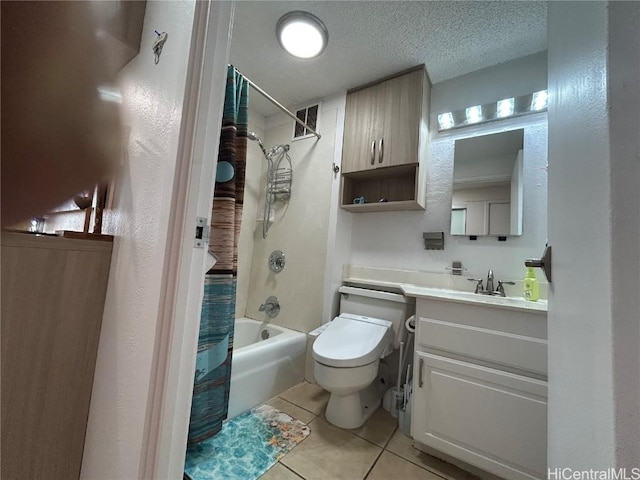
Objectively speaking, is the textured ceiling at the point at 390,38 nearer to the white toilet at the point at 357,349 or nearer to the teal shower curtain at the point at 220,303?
the teal shower curtain at the point at 220,303

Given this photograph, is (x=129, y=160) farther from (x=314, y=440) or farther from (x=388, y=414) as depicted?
(x=388, y=414)

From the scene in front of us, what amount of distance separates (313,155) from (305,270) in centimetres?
97

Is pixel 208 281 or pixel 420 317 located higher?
pixel 208 281

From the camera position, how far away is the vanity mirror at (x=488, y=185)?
151 cm

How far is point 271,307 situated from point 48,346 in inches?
56.2

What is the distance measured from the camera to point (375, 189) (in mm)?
1981

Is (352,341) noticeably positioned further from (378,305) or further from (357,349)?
(378,305)

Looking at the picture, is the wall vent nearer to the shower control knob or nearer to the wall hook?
the shower control knob

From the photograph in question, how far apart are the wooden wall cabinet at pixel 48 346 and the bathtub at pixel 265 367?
658mm

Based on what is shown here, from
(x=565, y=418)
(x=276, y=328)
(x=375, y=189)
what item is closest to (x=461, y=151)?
(x=375, y=189)

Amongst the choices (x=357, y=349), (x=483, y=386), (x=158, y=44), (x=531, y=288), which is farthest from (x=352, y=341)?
(x=158, y=44)

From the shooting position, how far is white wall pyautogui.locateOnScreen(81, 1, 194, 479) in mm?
604

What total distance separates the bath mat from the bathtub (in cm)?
9

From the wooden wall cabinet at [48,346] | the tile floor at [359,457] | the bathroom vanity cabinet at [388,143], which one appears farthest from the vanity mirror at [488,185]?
the wooden wall cabinet at [48,346]
